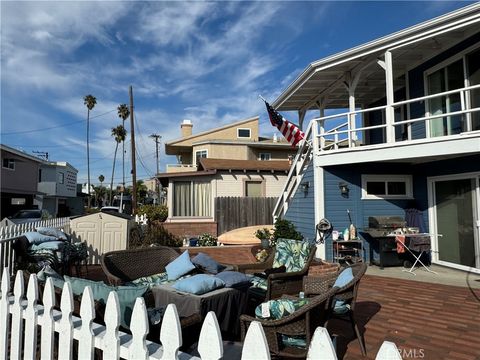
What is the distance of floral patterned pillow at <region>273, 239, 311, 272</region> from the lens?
5992mm

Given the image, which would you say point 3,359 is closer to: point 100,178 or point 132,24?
point 132,24

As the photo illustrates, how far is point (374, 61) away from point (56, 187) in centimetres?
3539

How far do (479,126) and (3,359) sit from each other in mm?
9421

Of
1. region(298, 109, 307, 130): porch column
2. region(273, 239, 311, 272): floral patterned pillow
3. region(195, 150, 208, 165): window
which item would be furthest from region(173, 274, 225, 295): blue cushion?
region(195, 150, 208, 165): window

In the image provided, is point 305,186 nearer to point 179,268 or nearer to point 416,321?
point 416,321

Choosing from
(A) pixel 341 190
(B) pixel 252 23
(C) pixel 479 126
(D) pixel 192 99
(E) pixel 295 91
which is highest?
(D) pixel 192 99

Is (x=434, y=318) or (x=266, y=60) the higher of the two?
(x=266, y=60)

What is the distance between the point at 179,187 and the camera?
1652 cm

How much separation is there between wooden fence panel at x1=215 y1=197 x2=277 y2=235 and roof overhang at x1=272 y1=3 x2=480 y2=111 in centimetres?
486

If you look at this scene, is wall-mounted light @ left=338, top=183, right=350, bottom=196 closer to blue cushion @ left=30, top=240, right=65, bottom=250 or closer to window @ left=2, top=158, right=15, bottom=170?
blue cushion @ left=30, top=240, right=65, bottom=250

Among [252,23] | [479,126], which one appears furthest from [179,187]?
[479,126]

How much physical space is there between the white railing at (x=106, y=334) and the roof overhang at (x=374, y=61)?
8.27 metres

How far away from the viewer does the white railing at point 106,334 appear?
1443 millimetres

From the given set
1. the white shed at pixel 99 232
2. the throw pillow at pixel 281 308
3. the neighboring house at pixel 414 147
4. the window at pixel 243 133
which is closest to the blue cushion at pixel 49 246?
the white shed at pixel 99 232
